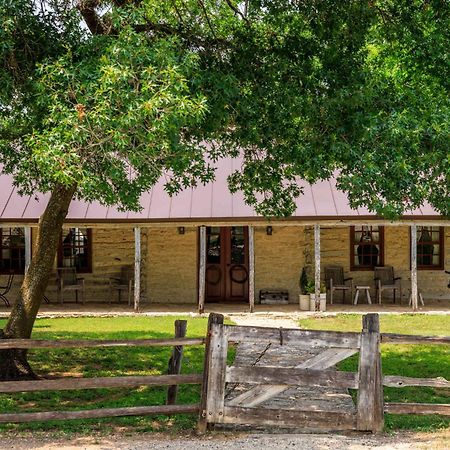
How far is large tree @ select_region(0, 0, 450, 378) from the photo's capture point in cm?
704

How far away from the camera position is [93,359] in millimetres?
12852

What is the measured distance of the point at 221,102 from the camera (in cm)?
866

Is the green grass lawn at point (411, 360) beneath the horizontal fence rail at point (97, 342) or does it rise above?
beneath

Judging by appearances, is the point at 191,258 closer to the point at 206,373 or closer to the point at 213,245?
the point at 213,245

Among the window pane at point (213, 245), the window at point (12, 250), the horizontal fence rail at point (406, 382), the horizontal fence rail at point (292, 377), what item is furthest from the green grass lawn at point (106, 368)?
Answer: the window pane at point (213, 245)

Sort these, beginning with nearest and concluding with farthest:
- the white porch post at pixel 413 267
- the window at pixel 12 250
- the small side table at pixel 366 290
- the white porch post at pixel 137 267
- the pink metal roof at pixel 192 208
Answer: the pink metal roof at pixel 192 208
the white porch post at pixel 137 267
the white porch post at pixel 413 267
the small side table at pixel 366 290
the window at pixel 12 250

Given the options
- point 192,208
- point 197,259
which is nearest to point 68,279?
point 197,259

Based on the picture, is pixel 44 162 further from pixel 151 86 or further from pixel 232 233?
pixel 232 233

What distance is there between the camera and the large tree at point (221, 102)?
7035 mm

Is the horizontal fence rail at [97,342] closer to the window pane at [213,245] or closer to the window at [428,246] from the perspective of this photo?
the window pane at [213,245]

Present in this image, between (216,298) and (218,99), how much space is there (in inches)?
482

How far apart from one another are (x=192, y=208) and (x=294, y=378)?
1096 cm

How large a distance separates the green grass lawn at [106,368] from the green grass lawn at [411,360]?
2523 mm

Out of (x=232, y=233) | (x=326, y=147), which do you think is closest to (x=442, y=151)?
(x=326, y=147)
